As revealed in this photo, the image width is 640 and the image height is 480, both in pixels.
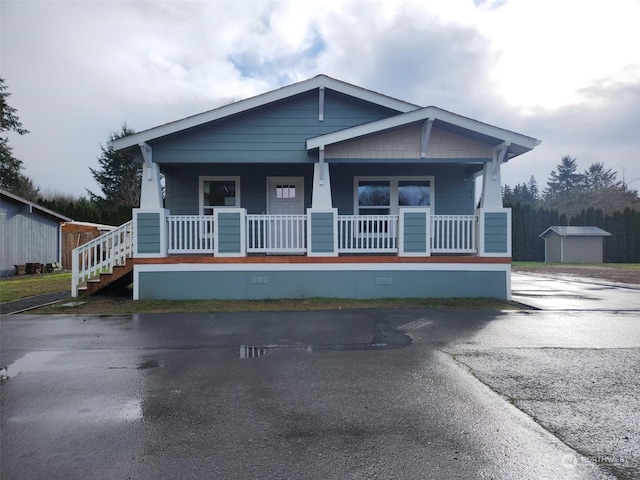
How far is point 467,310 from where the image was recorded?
8.62m

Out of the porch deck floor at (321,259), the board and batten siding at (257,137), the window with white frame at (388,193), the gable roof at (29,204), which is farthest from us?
the gable roof at (29,204)

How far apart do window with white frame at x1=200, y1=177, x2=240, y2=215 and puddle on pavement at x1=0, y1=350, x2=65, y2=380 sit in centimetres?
710

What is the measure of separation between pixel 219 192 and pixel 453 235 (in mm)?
7118

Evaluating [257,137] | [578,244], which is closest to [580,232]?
[578,244]

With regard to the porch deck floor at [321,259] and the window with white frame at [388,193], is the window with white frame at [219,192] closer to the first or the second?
the porch deck floor at [321,259]

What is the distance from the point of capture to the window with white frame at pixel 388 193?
12.2 metres

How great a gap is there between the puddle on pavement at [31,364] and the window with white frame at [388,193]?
8699 mm

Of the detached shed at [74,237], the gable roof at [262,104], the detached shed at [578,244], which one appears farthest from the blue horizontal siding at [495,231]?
the detached shed at [578,244]

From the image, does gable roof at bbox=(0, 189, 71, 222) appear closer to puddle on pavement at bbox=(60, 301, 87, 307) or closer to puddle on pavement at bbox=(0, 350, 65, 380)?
puddle on pavement at bbox=(60, 301, 87, 307)

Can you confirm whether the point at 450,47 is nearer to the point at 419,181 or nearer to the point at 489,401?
the point at 419,181

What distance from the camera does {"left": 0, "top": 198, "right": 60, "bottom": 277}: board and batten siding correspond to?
60.3 feet

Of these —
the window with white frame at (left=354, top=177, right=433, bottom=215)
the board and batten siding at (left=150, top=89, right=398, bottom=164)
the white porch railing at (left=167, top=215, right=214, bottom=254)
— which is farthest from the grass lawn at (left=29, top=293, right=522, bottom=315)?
A: the board and batten siding at (left=150, top=89, right=398, bottom=164)

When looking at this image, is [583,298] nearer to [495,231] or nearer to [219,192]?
[495,231]

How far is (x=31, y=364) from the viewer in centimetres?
513
